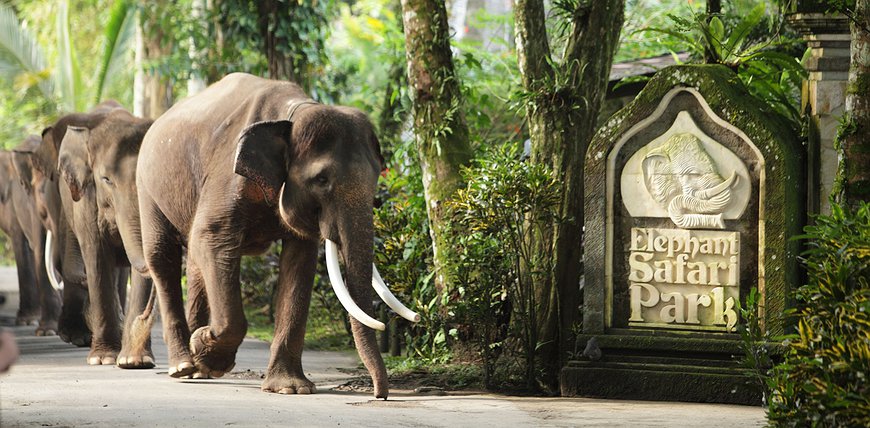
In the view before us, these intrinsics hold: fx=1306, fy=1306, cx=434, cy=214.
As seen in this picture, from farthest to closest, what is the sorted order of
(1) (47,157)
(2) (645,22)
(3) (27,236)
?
(2) (645,22), (3) (27,236), (1) (47,157)

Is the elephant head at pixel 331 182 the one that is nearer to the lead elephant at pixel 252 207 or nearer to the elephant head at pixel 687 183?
the lead elephant at pixel 252 207

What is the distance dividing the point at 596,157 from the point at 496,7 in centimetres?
2259

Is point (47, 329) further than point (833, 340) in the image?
Yes

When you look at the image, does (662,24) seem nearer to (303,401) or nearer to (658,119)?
(658,119)

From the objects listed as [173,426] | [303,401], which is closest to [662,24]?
[303,401]

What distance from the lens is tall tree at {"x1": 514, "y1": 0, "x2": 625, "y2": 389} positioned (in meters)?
9.99

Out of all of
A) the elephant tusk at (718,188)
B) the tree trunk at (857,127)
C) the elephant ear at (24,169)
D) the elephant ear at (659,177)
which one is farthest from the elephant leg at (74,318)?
the tree trunk at (857,127)

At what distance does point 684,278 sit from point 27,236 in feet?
30.1

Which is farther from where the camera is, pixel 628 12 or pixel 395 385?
pixel 628 12

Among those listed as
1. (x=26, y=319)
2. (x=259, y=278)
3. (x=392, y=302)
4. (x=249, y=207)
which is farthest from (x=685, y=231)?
(x=26, y=319)

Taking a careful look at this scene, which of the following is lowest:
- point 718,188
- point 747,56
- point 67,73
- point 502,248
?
point 502,248

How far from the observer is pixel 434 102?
11117 millimetres

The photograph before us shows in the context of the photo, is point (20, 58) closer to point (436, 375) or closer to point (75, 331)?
point (75, 331)

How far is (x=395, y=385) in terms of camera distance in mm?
9812
